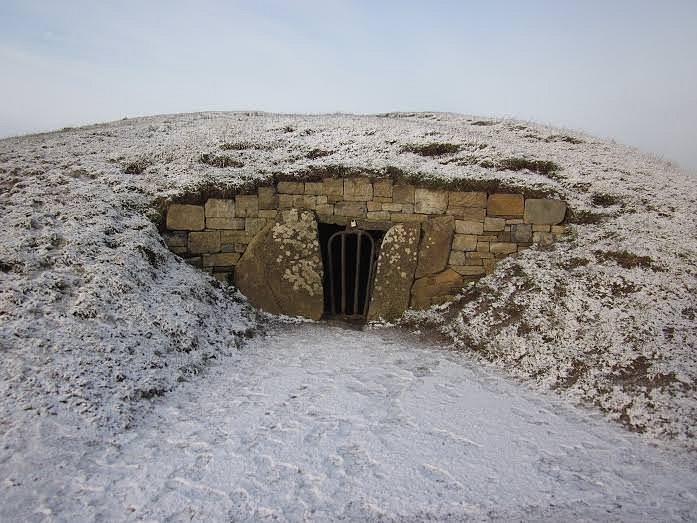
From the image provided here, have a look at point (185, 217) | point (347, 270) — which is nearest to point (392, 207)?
point (347, 270)

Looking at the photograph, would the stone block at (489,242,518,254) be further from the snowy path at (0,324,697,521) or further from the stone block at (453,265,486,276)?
the snowy path at (0,324,697,521)

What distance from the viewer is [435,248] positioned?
6.51m

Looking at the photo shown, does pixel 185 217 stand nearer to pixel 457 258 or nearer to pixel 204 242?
pixel 204 242

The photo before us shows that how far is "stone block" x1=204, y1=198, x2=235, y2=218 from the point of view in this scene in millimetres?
6504

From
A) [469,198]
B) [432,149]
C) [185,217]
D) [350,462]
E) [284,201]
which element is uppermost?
[432,149]

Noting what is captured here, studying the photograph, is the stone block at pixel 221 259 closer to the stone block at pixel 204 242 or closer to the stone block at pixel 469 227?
the stone block at pixel 204 242

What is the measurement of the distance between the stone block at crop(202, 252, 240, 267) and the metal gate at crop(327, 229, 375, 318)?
1.49m

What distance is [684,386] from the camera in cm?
382

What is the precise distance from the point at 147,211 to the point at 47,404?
371 centimetres

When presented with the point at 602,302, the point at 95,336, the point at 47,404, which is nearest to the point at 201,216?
the point at 95,336

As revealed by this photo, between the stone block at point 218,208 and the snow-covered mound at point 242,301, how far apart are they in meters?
0.30

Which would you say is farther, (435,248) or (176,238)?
(435,248)

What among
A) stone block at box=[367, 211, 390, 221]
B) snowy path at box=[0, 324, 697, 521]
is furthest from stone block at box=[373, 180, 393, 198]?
snowy path at box=[0, 324, 697, 521]

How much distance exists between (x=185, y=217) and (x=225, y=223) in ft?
1.92
